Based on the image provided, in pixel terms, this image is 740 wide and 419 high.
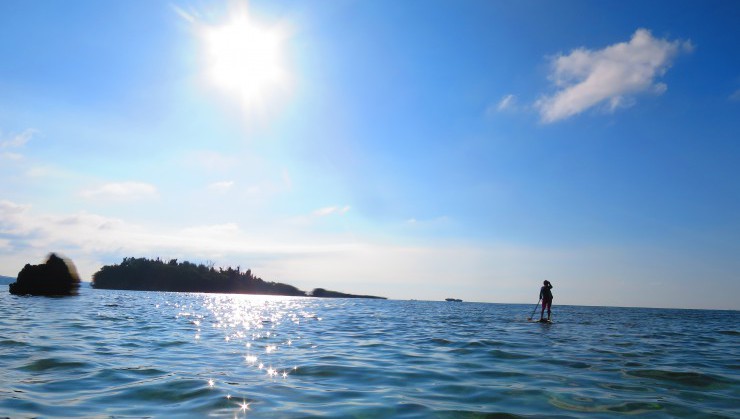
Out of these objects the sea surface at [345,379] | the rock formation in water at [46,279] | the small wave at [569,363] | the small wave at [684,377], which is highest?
the rock formation in water at [46,279]

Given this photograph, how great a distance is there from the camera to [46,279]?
58.0 meters

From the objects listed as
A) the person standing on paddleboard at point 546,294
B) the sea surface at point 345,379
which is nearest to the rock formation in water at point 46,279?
the sea surface at point 345,379

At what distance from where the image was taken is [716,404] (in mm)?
8781

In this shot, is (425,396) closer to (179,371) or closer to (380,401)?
(380,401)

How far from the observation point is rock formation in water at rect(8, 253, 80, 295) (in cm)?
5678

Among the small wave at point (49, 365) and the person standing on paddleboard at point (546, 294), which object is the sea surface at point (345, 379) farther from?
the person standing on paddleboard at point (546, 294)

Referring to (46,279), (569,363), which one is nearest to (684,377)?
(569,363)

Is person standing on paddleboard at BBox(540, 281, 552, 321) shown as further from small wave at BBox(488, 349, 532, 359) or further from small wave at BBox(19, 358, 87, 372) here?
small wave at BBox(19, 358, 87, 372)

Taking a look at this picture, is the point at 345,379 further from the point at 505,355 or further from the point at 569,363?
the point at 569,363

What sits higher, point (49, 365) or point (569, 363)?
point (569, 363)

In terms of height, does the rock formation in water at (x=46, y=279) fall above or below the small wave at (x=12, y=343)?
above

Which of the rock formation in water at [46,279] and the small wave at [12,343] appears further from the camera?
the rock formation in water at [46,279]

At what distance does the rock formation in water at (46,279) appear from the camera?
186ft

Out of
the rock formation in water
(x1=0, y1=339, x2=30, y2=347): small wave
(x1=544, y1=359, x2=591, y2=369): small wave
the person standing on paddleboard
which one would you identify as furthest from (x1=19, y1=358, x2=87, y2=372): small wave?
the rock formation in water
